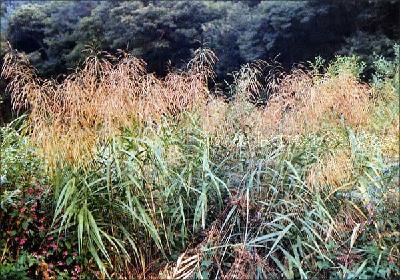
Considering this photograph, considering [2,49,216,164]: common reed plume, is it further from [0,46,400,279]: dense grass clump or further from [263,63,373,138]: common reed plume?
[263,63,373,138]: common reed plume

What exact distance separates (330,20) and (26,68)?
8.75m

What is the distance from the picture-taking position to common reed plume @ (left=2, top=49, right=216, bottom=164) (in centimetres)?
288

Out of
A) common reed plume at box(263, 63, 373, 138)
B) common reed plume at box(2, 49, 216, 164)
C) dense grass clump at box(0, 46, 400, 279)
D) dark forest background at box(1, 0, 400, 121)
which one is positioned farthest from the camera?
dark forest background at box(1, 0, 400, 121)

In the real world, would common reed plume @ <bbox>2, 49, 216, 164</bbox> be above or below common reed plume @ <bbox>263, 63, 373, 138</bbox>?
Result: above

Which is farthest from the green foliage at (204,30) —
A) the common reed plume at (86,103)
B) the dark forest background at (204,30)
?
the common reed plume at (86,103)

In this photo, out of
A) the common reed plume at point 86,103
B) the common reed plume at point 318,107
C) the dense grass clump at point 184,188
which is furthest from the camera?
the common reed plume at point 318,107

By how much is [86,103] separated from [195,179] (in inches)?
32.5

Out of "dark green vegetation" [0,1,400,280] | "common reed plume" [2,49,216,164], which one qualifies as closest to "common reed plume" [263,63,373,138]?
"dark green vegetation" [0,1,400,280]

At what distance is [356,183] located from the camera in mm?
2934

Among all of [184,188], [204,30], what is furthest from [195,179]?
[204,30]

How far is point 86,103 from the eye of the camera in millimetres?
2996

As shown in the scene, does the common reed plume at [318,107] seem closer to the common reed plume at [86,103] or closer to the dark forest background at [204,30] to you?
the common reed plume at [86,103]

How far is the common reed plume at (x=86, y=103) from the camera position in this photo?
288cm

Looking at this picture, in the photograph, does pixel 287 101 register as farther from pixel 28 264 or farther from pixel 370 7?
pixel 370 7
